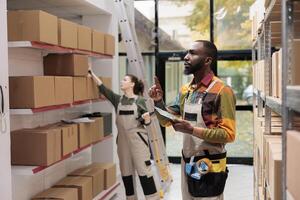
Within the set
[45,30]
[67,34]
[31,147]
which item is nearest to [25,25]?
[45,30]

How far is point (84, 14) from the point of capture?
5426 mm

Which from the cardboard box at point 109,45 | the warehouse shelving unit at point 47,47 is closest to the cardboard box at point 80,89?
the warehouse shelving unit at point 47,47

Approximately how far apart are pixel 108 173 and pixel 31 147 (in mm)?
1671

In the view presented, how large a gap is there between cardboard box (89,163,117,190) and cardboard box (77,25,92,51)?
4.74 feet

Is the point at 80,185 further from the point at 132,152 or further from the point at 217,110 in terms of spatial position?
the point at 217,110

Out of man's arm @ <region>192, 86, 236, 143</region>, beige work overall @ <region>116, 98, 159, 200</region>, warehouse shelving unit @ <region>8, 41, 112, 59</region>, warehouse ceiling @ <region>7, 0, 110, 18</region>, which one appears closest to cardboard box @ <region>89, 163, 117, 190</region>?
beige work overall @ <region>116, 98, 159, 200</region>

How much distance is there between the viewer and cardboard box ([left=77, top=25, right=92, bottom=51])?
166 inches

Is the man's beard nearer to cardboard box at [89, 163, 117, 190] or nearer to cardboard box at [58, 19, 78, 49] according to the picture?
cardboard box at [58, 19, 78, 49]

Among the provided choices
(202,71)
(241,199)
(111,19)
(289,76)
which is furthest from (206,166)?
(111,19)

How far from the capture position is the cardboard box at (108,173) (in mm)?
4832

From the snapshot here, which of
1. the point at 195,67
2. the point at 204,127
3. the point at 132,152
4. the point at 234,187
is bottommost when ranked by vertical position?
the point at 234,187

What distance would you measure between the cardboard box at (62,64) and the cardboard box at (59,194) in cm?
113

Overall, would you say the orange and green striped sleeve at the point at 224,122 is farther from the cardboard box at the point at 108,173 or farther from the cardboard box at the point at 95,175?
the cardboard box at the point at 108,173

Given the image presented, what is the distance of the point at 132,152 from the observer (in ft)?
15.1
